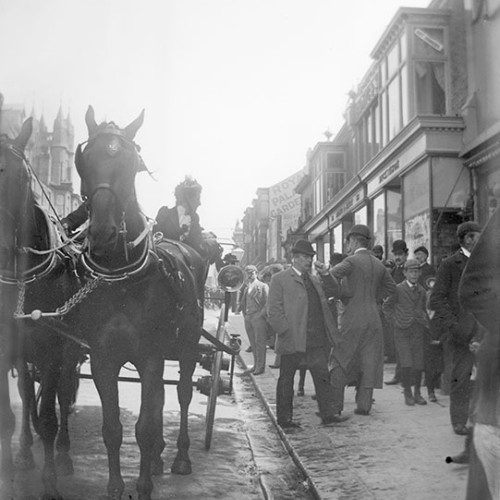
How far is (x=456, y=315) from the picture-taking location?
232 inches

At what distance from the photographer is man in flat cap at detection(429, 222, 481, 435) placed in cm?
592

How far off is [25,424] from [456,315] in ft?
12.7

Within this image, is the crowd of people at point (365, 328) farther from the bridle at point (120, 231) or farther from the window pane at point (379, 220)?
the window pane at point (379, 220)

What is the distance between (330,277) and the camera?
760cm

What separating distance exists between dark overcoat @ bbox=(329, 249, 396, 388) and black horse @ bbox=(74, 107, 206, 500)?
362 cm

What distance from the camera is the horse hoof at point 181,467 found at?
5.43m

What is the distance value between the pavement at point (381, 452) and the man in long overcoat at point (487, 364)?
6.53ft

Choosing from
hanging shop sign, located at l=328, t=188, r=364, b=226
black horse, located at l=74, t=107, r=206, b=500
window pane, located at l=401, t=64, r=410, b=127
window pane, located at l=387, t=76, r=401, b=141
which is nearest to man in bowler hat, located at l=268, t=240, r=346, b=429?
black horse, located at l=74, t=107, r=206, b=500

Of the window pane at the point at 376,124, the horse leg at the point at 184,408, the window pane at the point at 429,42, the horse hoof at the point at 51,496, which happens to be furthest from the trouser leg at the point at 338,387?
the window pane at the point at 376,124

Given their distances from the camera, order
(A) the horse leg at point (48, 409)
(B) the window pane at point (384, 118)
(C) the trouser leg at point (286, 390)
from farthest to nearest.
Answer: (B) the window pane at point (384, 118), (C) the trouser leg at point (286, 390), (A) the horse leg at point (48, 409)

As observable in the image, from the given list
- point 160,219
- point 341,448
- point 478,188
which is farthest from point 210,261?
point 478,188

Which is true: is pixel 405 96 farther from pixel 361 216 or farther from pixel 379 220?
pixel 361 216

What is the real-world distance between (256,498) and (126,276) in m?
2.01

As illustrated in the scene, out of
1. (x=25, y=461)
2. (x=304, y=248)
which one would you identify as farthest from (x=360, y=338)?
(x=25, y=461)
